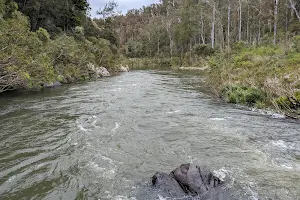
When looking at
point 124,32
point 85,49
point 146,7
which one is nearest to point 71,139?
point 85,49

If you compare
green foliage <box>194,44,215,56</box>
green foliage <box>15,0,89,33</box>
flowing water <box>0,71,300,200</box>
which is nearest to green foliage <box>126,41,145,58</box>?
green foliage <box>194,44,215,56</box>

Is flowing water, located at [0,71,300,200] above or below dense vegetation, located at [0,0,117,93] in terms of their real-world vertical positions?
below

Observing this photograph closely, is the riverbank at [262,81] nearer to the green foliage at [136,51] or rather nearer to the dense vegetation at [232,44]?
the dense vegetation at [232,44]

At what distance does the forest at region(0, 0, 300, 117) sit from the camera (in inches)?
599

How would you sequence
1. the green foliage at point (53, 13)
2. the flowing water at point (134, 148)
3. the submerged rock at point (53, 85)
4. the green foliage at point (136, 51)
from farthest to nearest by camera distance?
the green foliage at point (136, 51) → the green foliage at point (53, 13) → the submerged rock at point (53, 85) → the flowing water at point (134, 148)

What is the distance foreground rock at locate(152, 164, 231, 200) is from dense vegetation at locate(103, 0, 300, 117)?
326 inches

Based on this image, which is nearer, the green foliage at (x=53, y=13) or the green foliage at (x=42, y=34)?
the green foliage at (x=42, y=34)

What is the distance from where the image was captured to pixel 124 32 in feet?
317

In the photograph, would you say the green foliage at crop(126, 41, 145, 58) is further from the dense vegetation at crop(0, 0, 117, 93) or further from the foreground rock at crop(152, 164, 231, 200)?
the foreground rock at crop(152, 164, 231, 200)

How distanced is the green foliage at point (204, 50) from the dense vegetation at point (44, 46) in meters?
16.6

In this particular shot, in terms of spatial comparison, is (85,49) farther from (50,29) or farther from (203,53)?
(203,53)

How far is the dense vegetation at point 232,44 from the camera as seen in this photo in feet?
52.7

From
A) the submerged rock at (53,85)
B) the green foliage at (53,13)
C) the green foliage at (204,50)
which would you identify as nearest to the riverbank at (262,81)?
the submerged rock at (53,85)

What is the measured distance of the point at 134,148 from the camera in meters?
9.59
